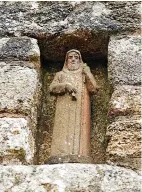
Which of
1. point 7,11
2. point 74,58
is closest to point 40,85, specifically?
point 74,58

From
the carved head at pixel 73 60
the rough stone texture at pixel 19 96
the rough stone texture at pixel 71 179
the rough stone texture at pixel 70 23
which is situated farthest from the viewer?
the rough stone texture at pixel 70 23

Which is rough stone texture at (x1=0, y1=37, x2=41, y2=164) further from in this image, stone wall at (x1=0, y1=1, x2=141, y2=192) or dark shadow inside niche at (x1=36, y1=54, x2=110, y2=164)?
dark shadow inside niche at (x1=36, y1=54, x2=110, y2=164)

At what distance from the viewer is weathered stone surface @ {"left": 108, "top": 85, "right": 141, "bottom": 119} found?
318cm

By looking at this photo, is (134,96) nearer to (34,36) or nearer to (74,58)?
(74,58)

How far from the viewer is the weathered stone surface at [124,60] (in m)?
3.33

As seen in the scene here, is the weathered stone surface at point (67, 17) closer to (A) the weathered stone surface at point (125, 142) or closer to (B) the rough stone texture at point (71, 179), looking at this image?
(A) the weathered stone surface at point (125, 142)

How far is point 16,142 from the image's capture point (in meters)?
3.09

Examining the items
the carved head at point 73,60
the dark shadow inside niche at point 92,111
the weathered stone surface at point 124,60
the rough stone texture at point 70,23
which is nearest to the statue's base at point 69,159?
the dark shadow inside niche at point 92,111

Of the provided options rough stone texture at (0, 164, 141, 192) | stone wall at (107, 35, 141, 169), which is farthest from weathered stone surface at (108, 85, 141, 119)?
rough stone texture at (0, 164, 141, 192)

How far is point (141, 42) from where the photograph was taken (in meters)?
3.52

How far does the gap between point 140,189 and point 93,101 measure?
858mm

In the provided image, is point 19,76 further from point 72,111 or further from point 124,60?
point 124,60

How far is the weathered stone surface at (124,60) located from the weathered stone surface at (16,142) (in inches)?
23.2

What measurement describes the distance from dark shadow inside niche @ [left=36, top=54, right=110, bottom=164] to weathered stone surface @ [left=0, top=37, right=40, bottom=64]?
0.18 meters
